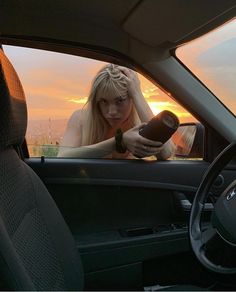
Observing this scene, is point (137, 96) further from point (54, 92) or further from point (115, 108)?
point (54, 92)

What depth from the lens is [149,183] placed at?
2.19 m

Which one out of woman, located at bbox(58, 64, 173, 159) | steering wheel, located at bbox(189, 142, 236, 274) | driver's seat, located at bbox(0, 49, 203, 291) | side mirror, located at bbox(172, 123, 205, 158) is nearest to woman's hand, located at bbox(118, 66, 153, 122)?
woman, located at bbox(58, 64, 173, 159)

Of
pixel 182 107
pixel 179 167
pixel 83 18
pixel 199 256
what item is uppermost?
pixel 83 18

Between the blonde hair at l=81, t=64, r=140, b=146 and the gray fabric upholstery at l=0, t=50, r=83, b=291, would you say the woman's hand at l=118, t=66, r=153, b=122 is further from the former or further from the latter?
the gray fabric upholstery at l=0, t=50, r=83, b=291

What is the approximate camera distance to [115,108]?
2.30m

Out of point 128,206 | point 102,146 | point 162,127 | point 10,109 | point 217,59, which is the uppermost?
point 217,59

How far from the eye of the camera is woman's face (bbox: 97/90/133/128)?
229 cm

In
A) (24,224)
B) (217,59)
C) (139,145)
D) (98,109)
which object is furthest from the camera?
(98,109)

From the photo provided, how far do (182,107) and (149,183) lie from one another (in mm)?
371

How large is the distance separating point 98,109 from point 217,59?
0.60 metres

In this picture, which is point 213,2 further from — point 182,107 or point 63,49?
point 63,49

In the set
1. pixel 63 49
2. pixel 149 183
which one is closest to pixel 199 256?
pixel 149 183

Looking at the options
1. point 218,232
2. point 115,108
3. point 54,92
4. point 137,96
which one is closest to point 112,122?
point 115,108

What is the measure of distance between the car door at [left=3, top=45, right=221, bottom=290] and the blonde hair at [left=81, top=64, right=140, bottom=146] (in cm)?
13
